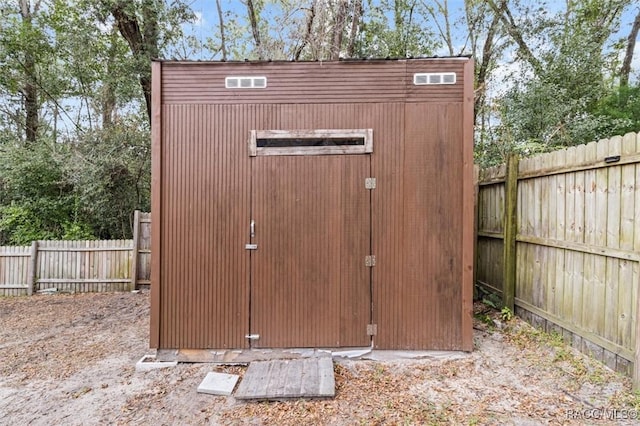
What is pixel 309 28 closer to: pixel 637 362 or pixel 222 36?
pixel 222 36

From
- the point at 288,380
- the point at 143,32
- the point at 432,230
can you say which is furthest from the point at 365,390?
the point at 143,32

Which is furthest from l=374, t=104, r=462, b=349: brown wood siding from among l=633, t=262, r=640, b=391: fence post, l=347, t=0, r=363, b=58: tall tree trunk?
l=347, t=0, r=363, b=58: tall tree trunk

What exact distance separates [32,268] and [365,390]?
6736mm

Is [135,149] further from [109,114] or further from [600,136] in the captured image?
[600,136]

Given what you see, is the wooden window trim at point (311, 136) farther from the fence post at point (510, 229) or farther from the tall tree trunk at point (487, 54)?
the tall tree trunk at point (487, 54)

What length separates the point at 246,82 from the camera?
3.36m

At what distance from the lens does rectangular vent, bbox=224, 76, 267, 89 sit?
3.36 m

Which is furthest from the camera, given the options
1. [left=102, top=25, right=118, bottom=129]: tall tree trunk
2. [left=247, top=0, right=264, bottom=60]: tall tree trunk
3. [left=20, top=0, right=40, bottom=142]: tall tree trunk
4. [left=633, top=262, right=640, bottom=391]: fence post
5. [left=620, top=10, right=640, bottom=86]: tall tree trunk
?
[left=620, top=10, right=640, bottom=86]: tall tree trunk

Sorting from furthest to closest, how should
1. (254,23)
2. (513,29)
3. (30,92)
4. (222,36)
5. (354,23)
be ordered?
(222,36)
(30,92)
(254,23)
(513,29)
(354,23)

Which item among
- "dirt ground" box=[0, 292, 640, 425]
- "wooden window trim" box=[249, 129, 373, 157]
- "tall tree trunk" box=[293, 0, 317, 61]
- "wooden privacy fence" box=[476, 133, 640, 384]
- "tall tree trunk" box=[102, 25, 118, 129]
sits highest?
"tall tree trunk" box=[293, 0, 317, 61]

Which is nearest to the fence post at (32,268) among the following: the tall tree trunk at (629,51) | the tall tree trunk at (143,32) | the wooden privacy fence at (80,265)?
the wooden privacy fence at (80,265)

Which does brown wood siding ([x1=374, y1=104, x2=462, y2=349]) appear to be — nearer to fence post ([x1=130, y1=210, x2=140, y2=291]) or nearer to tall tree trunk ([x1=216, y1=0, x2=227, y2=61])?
fence post ([x1=130, y1=210, x2=140, y2=291])

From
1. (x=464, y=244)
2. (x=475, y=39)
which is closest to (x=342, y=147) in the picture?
(x=464, y=244)

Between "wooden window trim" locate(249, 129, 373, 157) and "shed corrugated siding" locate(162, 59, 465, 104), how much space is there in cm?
31
